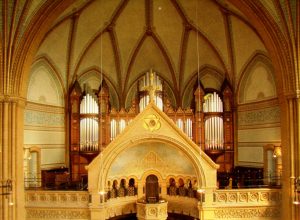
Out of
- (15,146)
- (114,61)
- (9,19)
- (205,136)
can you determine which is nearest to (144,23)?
(114,61)

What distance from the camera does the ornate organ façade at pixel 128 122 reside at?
26.6 meters

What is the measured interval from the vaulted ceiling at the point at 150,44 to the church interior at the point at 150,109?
2.8 inches

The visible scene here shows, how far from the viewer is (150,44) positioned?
28156 millimetres

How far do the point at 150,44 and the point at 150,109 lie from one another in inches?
310

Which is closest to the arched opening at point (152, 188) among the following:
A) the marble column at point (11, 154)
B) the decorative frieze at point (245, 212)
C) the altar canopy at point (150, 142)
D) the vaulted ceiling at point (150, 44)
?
the altar canopy at point (150, 142)

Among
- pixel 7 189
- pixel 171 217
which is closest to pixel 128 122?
pixel 171 217

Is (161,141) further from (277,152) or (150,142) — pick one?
(277,152)

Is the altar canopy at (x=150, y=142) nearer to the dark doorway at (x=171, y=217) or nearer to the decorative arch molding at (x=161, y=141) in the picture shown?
the decorative arch molding at (x=161, y=141)

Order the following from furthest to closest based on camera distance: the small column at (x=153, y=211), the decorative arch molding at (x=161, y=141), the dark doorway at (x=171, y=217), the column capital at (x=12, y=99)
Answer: the dark doorway at (x=171, y=217) → the small column at (x=153, y=211) → the decorative arch molding at (x=161, y=141) → the column capital at (x=12, y=99)

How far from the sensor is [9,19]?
1952cm

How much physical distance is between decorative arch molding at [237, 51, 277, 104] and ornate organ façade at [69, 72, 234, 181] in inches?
26.6

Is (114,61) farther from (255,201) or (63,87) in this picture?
(255,201)

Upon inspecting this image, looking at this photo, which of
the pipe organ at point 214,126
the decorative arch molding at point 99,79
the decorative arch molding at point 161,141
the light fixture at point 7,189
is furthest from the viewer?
→ the decorative arch molding at point 99,79

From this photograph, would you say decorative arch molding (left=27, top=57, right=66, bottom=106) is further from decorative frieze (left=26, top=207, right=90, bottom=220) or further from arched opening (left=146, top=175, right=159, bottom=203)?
arched opening (left=146, top=175, right=159, bottom=203)
